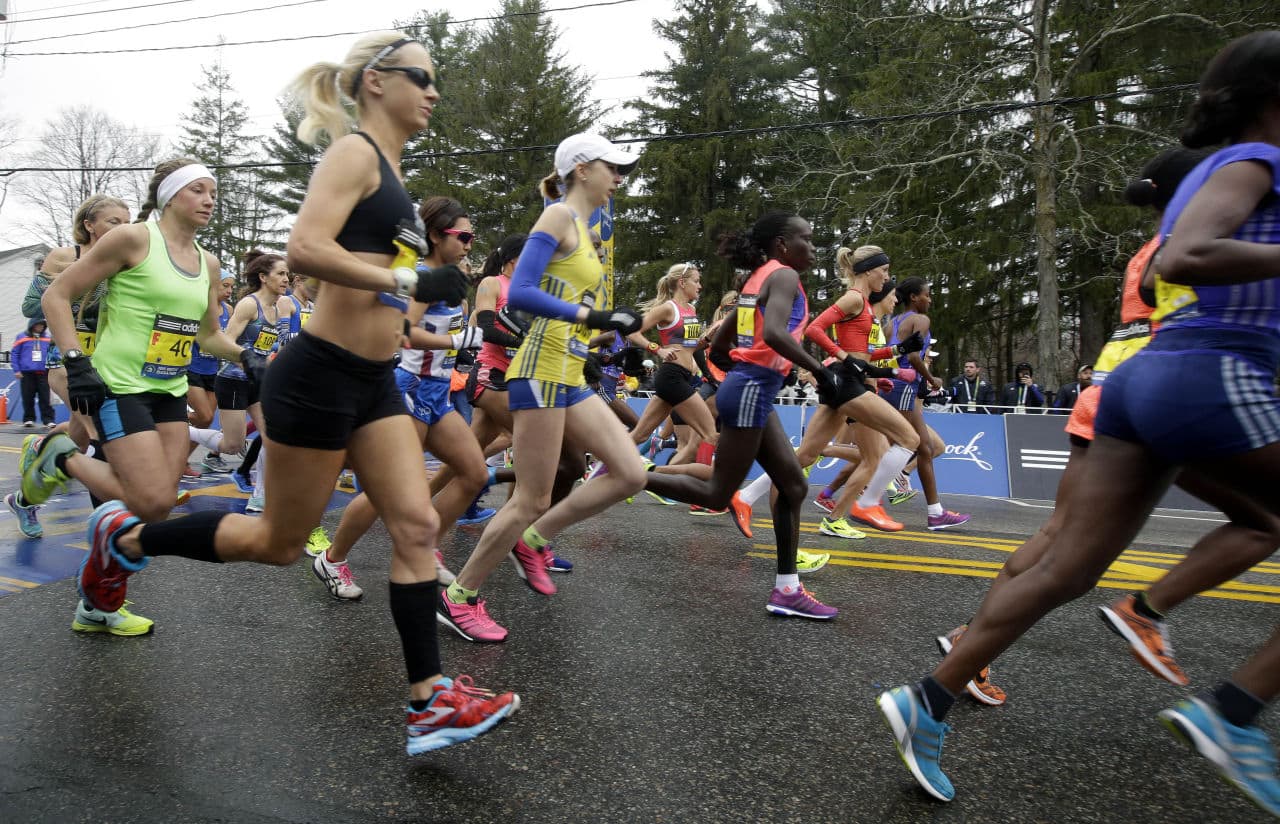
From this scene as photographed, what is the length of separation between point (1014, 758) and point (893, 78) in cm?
2314

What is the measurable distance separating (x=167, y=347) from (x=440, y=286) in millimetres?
2060

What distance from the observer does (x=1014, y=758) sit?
8.79 ft

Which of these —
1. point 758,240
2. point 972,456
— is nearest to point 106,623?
point 758,240

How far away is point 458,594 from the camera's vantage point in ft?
12.7

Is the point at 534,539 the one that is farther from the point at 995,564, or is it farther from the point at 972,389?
the point at 972,389

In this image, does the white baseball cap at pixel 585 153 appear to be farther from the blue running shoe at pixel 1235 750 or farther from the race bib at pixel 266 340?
the race bib at pixel 266 340

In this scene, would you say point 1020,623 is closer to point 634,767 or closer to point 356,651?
point 634,767

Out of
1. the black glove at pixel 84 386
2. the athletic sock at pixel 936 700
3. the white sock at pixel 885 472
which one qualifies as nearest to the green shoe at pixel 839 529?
the white sock at pixel 885 472

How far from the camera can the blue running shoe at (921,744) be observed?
2359 mm

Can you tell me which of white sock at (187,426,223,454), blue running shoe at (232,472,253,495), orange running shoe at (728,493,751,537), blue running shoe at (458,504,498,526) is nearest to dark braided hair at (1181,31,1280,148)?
orange running shoe at (728,493,751,537)

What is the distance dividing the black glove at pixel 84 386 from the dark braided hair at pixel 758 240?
3053 millimetres

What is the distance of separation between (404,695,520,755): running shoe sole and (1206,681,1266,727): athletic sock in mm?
1958

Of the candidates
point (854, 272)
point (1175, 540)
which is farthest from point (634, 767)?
point (1175, 540)

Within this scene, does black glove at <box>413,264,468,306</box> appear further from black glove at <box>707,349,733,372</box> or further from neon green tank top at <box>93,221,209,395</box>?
black glove at <box>707,349,733,372</box>
